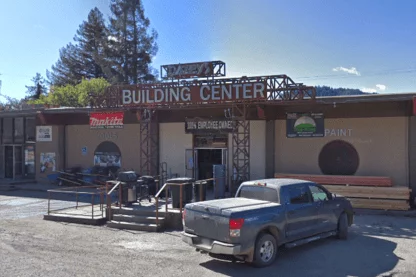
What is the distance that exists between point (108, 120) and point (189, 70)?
5408 millimetres

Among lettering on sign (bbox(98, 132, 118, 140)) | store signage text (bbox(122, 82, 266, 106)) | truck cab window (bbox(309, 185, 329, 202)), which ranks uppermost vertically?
store signage text (bbox(122, 82, 266, 106))

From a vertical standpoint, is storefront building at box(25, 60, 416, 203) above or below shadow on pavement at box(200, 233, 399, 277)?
above

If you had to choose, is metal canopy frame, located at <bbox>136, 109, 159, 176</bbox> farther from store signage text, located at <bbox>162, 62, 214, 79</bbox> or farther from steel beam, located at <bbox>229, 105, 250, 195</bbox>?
steel beam, located at <bbox>229, 105, 250, 195</bbox>

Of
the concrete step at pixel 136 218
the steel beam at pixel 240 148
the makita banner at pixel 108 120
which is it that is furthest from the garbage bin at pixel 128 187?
the makita banner at pixel 108 120

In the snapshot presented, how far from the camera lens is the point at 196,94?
1917cm

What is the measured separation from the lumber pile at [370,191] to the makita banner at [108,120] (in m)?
11.1

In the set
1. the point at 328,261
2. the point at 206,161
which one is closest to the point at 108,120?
the point at 206,161

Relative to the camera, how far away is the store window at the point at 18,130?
89.0ft

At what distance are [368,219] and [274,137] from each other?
6.64 m

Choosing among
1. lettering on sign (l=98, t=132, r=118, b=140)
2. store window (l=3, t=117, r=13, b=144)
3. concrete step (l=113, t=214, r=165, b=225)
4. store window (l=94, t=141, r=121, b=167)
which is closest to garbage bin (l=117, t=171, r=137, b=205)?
concrete step (l=113, t=214, r=165, b=225)

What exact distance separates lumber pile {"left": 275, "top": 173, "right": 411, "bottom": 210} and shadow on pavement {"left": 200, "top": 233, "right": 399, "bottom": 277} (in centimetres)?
505

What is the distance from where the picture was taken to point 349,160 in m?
18.5

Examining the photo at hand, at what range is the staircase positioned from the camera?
508 inches

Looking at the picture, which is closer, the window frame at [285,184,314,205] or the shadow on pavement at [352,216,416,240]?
the window frame at [285,184,314,205]
